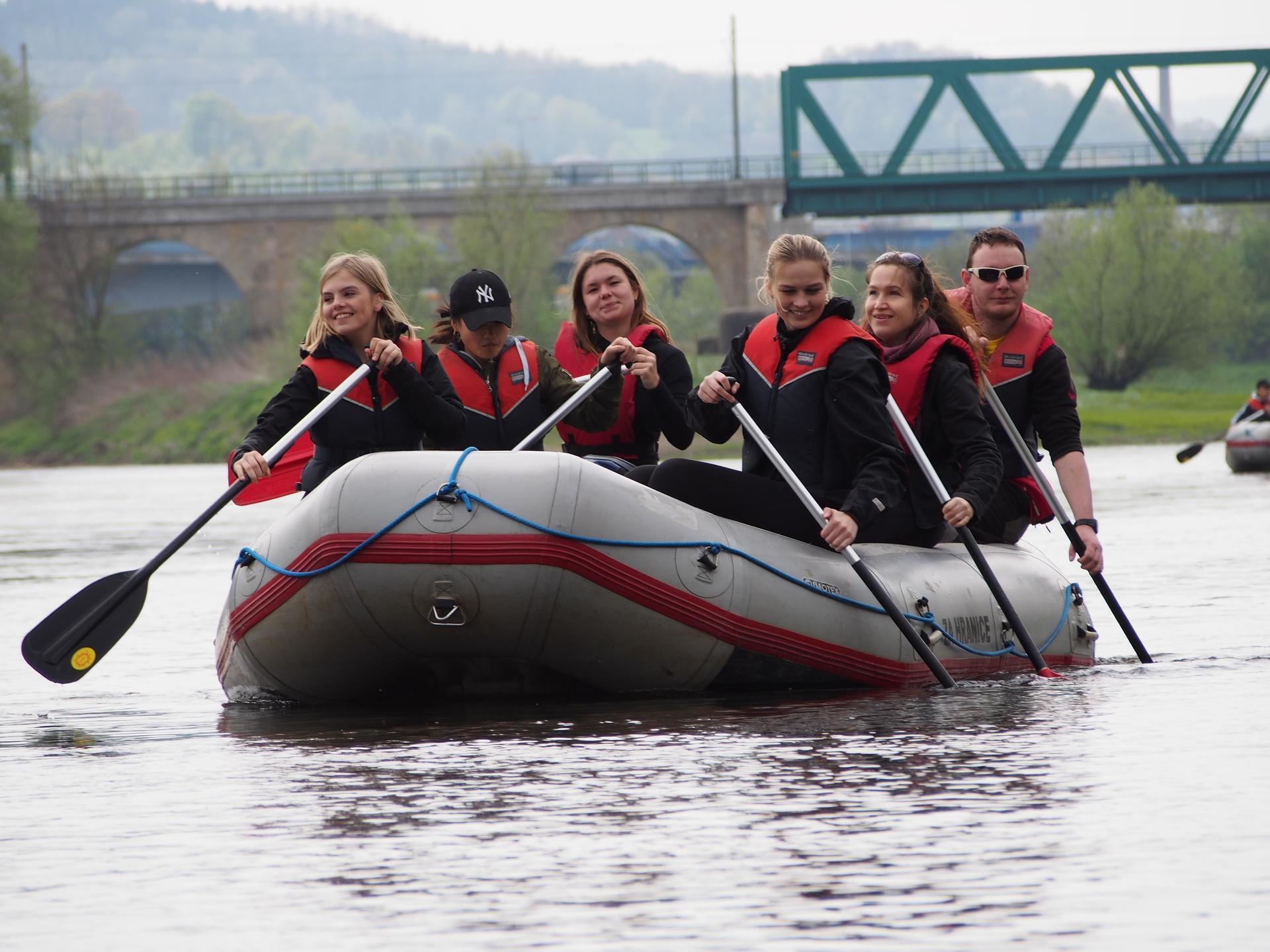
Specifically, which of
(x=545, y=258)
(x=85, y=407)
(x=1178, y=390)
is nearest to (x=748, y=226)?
(x=545, y=258)

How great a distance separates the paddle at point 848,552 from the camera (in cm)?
630

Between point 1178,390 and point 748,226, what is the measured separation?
450 inches

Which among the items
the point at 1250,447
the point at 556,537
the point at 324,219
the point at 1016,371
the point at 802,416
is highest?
the point at 324,219

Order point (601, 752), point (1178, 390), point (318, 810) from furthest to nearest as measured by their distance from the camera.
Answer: point (1178, 390) < point (601, 752) < point (318, 810)

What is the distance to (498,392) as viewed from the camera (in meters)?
7.15

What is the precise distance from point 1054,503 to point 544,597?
8.00 feet

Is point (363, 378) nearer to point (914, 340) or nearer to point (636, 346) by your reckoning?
point (636, 346)

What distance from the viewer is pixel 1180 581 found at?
10914mm

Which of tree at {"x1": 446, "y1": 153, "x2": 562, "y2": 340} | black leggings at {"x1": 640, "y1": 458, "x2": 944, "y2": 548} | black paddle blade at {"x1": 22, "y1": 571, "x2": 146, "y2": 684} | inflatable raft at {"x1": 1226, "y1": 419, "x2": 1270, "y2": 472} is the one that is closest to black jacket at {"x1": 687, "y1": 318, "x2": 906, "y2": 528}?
black leggings at {"x1": 640, "y1": 458, "x2": 944, "y2": 548}

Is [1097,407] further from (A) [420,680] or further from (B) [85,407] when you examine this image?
(A) [420,680]

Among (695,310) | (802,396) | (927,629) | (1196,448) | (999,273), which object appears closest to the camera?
(802,396)

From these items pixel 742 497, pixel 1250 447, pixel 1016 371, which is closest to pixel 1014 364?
pixel 1016 371

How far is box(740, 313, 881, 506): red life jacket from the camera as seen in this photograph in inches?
251

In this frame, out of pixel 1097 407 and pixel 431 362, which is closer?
pixel 431 362
